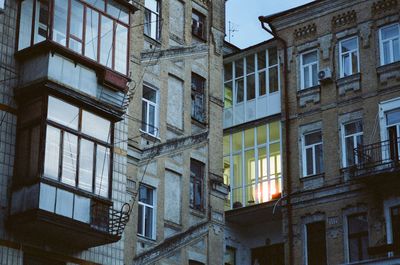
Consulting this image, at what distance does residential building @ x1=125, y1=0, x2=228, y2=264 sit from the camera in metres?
29.2

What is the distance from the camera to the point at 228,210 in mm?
37375

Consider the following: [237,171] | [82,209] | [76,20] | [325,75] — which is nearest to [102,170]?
[82,209]

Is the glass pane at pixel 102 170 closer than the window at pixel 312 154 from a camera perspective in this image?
Yes

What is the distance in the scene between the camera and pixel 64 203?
22.8 metres

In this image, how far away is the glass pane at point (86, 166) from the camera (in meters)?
23.7

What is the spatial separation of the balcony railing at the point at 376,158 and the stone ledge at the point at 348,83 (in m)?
2.57

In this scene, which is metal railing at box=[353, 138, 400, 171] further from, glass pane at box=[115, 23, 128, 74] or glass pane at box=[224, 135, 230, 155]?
glass pane at box=[115, 23, 128, 74]

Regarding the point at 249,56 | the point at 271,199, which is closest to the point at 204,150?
the point at 271,199

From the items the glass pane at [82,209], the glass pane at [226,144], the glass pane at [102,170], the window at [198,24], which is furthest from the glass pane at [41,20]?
the glass pane at [226,144]

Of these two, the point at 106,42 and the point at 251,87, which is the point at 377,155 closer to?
the point at 251,87

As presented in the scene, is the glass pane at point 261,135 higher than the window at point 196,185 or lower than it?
higher

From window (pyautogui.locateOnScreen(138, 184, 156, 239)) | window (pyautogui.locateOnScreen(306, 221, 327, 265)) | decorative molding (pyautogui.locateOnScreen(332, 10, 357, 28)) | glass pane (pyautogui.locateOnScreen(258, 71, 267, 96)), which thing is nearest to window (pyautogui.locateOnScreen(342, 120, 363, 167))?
window (pyautogui.locateOnScreen(306, 221, 327, 265))

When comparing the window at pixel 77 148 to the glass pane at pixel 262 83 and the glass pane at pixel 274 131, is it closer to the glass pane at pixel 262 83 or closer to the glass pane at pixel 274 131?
the glass pane at pixel 274 131

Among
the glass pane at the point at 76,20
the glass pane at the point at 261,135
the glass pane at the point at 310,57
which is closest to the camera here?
the glass pane at the point at 76,20
